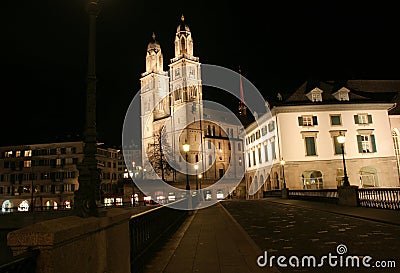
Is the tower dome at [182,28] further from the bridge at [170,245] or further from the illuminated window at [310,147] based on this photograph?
the bridge at [170,245]

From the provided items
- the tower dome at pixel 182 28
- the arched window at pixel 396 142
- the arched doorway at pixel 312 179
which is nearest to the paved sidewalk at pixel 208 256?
the arched doorway at pixel 312 179

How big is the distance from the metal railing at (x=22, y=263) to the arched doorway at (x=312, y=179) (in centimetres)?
4542

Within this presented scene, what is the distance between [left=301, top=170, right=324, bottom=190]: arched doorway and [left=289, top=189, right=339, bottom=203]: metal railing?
5578mm

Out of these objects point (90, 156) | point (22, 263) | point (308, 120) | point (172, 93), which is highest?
point (172, 93)

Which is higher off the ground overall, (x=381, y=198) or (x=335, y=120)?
(x=335, y=120)

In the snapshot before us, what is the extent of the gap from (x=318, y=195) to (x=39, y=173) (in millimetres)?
66811

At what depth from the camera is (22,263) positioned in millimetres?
3035

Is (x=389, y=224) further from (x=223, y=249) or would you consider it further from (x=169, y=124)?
(x=169, y=124)

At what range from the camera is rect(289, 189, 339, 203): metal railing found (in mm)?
29552

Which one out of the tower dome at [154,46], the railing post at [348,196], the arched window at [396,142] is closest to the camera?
the railing post at [348,196]

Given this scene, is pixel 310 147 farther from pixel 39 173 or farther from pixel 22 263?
pixel 39 173

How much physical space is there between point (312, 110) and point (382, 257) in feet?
135

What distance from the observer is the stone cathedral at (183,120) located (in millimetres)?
93812

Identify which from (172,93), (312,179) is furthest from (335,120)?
(172,93)
